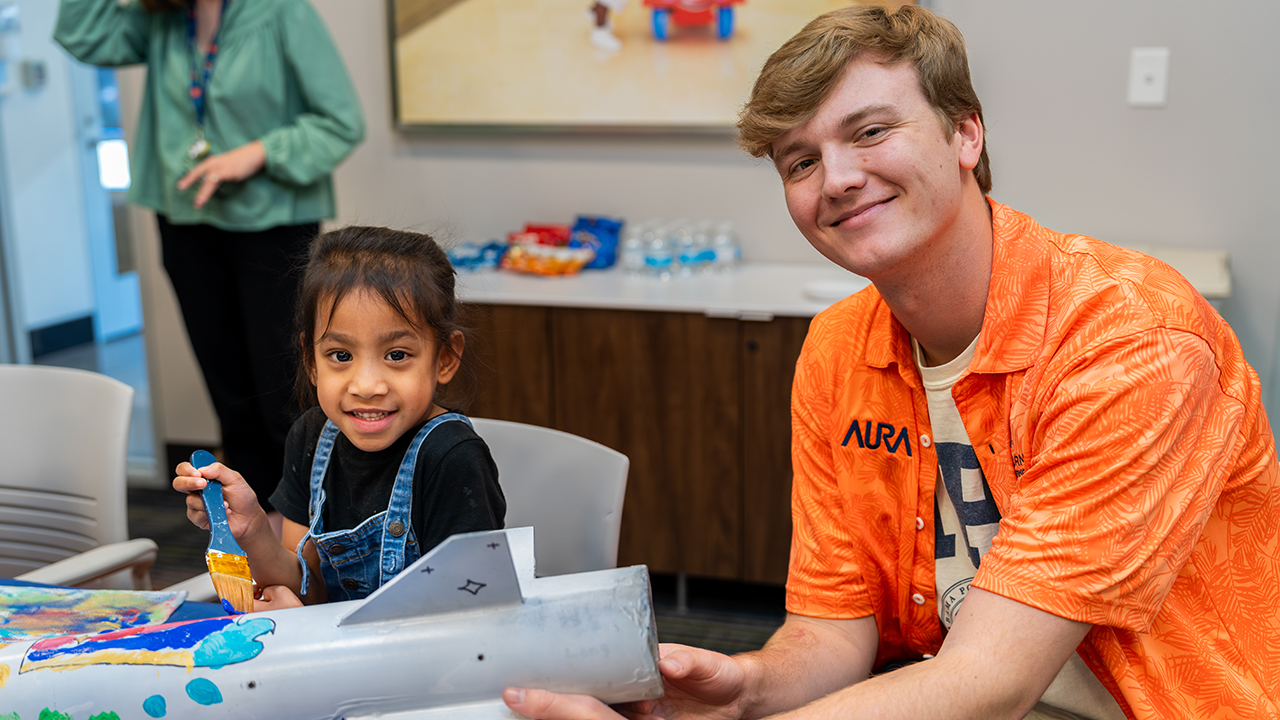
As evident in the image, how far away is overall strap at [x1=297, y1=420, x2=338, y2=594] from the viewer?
4.10ft

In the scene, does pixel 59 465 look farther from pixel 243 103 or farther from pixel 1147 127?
pixel 1147 127

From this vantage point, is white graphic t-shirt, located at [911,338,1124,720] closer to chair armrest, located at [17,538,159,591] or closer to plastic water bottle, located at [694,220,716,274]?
chair armrest, located at [17,538,159,591]

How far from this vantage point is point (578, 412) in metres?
2.52

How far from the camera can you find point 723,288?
2516mm

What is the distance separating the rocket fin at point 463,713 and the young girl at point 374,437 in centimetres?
35

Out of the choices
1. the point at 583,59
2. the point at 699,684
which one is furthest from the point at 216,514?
the point at 583,59

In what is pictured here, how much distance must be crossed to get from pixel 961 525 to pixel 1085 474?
0.88 ft

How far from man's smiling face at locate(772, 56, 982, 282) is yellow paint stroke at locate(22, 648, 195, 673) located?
27.9 inches

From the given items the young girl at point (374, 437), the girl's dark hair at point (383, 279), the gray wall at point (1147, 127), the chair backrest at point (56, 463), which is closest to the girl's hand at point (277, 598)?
the young girl at point (374, 437)

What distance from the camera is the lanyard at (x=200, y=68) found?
2395mm

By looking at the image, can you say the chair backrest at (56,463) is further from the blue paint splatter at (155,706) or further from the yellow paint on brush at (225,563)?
the blue paint splatter at (155,706)

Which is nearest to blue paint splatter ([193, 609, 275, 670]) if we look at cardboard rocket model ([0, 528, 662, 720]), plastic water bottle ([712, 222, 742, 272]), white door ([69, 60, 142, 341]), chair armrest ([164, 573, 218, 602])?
cardboard rocket model ([0, 528, 662, 720])

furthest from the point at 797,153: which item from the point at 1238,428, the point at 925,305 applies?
the point at 1238,428

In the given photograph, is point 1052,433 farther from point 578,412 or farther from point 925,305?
point 578,412
